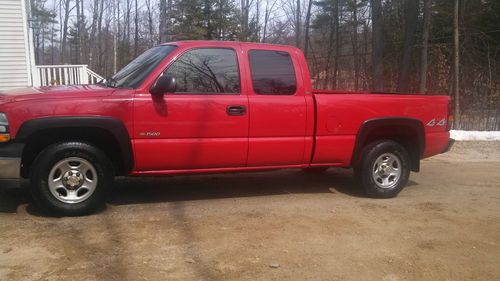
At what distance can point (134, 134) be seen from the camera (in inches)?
201

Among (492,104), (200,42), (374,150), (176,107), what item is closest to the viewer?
(176,107)

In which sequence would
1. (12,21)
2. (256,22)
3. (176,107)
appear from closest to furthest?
(176,107), (12,21), (256,22)

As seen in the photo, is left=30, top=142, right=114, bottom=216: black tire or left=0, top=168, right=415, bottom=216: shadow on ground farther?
left=0, top=168, right=415, bottom=216: shadow on ground

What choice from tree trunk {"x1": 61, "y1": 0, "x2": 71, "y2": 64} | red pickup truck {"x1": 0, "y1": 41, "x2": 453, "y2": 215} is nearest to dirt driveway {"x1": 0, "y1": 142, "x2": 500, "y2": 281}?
red pickup truck {"x1": 0, "y1": 41, "x2": 453, "y2": 215}

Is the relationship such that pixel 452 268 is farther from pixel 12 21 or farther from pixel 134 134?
pixel 12 21

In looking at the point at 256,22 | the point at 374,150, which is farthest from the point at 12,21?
the point at 256,22

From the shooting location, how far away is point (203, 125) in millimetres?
5344

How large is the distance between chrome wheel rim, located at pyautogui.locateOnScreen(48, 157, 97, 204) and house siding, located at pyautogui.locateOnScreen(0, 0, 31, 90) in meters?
11.7

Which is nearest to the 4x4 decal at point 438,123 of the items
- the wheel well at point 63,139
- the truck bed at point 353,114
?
the truck bed at point 353,114

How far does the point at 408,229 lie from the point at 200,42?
310 cm

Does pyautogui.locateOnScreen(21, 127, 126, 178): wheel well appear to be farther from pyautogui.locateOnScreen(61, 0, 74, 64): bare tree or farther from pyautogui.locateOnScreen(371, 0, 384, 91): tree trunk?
pyautogui.locateOnScreen(61, 0, 74, 64): bare tree

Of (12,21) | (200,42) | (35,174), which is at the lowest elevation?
(35,174)

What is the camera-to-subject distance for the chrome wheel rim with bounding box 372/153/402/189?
20.8ft

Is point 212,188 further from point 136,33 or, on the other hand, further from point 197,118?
point 136,33
